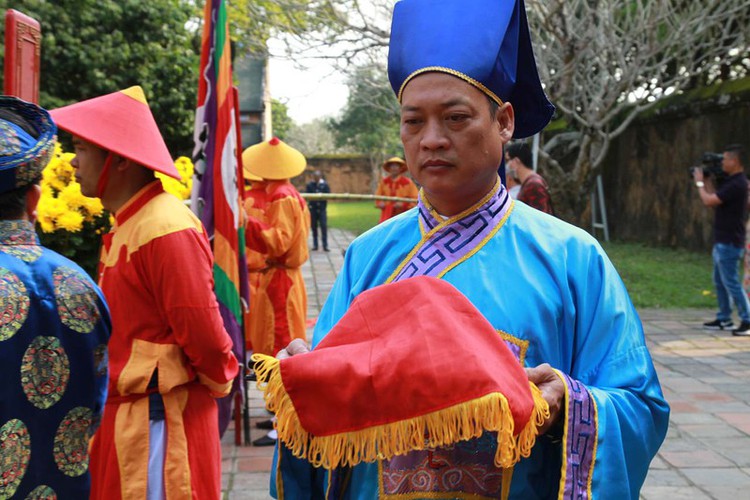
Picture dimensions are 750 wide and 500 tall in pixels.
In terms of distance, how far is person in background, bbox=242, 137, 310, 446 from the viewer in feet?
20.2

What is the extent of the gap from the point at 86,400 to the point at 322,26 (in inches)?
390

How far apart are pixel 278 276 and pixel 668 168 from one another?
40.5 feet

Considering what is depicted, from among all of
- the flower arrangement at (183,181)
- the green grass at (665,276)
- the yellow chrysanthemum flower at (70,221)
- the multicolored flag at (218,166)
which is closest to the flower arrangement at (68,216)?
the yellow chrysanthemum flower at (70,221)

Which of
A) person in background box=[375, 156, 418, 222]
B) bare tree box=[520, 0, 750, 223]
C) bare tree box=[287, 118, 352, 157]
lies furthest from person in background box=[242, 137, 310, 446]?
bare tree box=[287, 118, 352, 157]

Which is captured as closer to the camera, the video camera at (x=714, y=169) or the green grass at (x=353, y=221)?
the video camera at (x=714, y=169)

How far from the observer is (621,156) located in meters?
18.6

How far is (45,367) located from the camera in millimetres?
2172

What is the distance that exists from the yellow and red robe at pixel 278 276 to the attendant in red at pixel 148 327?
9.86ft

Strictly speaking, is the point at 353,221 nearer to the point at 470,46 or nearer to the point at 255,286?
the point at 255,286

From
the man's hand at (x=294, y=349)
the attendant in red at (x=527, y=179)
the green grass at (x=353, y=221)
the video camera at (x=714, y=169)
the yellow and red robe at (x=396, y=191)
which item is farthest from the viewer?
the green grass at (x=353, y=221)

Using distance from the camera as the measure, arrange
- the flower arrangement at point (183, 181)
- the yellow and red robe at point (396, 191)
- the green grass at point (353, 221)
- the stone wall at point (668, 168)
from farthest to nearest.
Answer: the green grass at point (353, 221) → the stone wall at point (668, 168) → the yellow and red robe at point (396, 191) → the flower arrangement at point (183, 181)

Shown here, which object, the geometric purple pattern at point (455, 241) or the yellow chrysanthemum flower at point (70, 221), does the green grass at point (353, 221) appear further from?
the geometric purple pattern at point (455, 241)

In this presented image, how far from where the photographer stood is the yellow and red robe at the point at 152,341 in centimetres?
291

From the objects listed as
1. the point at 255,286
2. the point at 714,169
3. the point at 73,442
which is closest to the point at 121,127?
the point at 73,442
